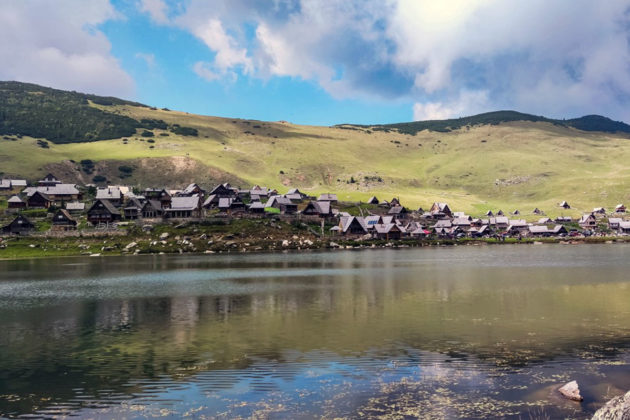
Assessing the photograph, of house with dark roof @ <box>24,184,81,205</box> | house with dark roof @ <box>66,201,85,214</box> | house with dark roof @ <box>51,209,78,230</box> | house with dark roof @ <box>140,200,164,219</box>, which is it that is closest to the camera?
house with dark roof @ <box>51,209,78,230</box>

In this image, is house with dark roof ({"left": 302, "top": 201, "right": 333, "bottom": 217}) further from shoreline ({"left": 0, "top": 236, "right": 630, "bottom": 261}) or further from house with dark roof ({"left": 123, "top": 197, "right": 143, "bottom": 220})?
house with dark roof ({"left": 123, "top": 197, "right": 143, "bottom": 220})

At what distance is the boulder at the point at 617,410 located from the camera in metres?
13.4

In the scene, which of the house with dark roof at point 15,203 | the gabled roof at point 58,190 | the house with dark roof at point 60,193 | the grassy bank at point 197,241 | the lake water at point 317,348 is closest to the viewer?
the lake water at point 317,348

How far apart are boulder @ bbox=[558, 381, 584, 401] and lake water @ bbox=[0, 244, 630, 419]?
419 millimetres

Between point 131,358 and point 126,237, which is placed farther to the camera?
point 126,237

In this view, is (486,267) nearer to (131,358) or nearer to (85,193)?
(131,358)

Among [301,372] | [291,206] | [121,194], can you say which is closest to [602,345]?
[301,372]

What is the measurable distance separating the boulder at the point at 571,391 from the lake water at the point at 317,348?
42 centimetres

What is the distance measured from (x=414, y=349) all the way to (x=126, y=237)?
115 metres

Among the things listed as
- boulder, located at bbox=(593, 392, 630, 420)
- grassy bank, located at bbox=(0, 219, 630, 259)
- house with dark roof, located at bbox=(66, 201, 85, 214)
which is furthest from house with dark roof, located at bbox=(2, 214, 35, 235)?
boulder, located at bbox=(593, 392, 630, 420)

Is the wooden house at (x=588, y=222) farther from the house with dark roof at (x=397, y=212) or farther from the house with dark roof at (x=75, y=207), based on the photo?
the house with dark roof at (x=75, y=207)

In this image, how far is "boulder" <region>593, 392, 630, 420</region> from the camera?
44.0 ft

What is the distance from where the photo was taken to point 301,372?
25641 mm

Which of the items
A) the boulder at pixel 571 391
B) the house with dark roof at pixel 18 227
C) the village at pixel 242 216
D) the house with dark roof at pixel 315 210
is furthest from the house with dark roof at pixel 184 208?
the boulder at pixel 571 391
